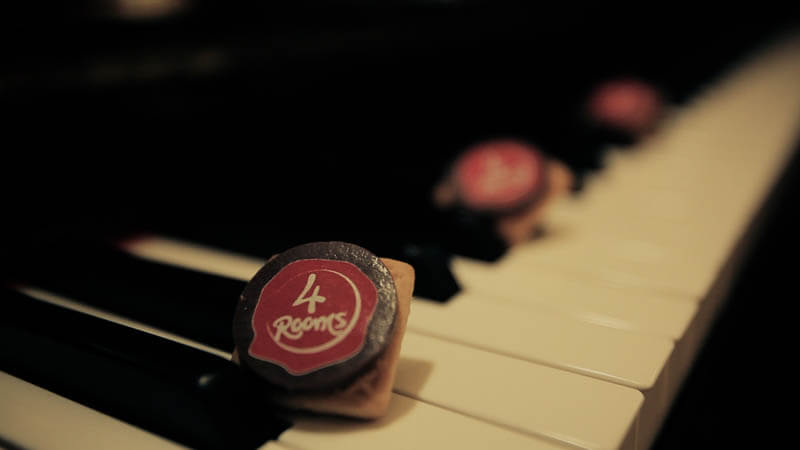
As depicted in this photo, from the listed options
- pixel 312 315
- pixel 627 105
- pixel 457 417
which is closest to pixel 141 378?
pixel 312 315

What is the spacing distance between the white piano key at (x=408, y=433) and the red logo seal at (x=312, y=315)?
67 millimetres

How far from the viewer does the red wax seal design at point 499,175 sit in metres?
1.18

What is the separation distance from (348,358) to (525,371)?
0.74 ft

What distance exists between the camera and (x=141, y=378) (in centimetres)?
68

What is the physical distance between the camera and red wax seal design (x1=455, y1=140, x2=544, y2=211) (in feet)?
3.88

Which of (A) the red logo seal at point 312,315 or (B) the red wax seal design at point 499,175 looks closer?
(A) the red logo seal at point 312,315

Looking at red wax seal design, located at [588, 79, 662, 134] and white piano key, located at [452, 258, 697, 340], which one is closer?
white piano key, located at [452, 258, 697, 340]

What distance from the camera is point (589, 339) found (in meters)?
0.83

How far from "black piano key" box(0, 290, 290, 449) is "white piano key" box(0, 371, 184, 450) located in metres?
0.01

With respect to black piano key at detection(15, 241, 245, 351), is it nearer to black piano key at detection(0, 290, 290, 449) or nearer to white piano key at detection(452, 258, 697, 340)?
black piano key at detection(0, 290, 290, 449)

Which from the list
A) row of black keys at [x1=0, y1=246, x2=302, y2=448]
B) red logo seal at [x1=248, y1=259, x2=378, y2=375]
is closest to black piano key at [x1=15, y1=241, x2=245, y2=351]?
row of black keys at [x1=0, y1=246, x2=302, y2=448]

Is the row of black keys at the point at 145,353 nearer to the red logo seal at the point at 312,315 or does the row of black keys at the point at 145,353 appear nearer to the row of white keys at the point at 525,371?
the red logo seal at the point at 312,315

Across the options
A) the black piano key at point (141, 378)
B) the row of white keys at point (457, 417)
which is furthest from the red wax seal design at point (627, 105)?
the black piano key at point (141, 378)

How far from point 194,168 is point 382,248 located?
1.87 feet
